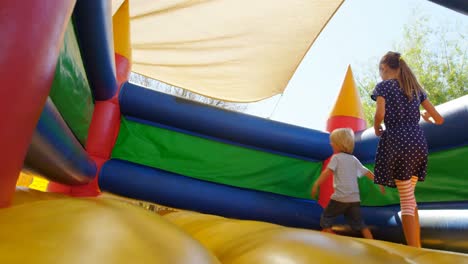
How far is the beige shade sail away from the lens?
8.66 feet

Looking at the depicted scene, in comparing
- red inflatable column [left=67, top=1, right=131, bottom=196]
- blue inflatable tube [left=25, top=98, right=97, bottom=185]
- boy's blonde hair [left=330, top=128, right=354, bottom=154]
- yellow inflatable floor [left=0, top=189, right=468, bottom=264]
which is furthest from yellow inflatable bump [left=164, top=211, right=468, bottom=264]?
red inflatable column [left=67, top=1, right=131, bottom=196]

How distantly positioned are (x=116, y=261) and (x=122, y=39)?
2.44 meters

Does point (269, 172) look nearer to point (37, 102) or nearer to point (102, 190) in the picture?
point (102, 190)

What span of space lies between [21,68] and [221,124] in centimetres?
199

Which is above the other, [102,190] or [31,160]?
[31,160]

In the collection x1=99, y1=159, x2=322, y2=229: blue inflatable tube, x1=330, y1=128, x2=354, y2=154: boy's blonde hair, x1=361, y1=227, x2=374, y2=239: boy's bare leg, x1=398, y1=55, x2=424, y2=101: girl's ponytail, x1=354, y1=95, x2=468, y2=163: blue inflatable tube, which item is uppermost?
x1=398, y1=55, x2=424, y2=101: girl's ponytail

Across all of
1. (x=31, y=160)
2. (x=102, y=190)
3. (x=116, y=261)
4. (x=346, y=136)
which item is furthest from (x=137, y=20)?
(x=116, y=261)

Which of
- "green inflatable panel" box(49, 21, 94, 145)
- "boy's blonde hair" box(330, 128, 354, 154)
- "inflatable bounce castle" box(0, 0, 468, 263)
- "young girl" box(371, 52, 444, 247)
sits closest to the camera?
"inflatable bounce castle" box(0, 0, 468, 263)

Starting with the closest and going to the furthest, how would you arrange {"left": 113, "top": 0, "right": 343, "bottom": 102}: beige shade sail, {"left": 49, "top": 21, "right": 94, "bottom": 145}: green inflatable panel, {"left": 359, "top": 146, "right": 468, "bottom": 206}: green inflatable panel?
{"left": 49, "top": 21, "right": 94, "bottom": 145}: green inflatable panel, {"left": 359, "top": 146, "right": 468, "bottom": 206}: green inflatable panel, {"left": 113, "top": 0, "right": 343, "bottom": 102}: beige shade sail

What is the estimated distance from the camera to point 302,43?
2.82 metres

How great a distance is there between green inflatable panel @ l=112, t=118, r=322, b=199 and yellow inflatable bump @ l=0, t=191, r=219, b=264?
2047 mm

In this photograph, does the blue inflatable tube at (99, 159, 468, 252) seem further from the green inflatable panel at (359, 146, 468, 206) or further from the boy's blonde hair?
the boy's blonde hair

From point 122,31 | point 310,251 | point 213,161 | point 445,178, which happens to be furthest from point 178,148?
point 310,251

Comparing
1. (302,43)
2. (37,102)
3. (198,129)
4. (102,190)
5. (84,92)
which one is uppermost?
(302,43)
